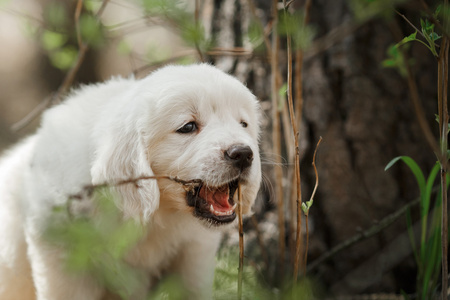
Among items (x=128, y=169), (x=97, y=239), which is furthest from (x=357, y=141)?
(x=97, y=239)

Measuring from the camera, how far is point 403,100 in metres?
3.72

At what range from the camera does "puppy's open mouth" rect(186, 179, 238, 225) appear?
8.47 feet

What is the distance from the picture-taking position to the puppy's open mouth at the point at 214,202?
2.58 meters

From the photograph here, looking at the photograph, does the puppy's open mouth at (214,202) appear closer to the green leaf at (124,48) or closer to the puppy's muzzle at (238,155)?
the puppy's muzzle at (238,155)

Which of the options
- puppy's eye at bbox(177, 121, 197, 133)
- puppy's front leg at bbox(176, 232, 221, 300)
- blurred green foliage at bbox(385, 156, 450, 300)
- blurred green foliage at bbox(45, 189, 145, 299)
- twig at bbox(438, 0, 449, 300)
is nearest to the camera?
blurred green foliage at bbox(45, 189, 145, 299)

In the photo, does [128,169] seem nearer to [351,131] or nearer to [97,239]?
[97,239]

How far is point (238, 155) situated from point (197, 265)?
92 centimetres

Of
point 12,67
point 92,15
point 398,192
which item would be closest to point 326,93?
point 398,192

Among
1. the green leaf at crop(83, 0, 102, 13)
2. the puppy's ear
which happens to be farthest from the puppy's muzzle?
the green leaf at crop(83, 0, 102, 13)

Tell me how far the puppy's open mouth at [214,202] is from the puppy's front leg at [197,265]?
1.19 feet

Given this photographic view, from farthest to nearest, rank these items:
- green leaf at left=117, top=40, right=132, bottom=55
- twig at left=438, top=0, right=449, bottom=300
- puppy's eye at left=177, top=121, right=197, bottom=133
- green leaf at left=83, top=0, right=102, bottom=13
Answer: green leaf at left=117, top=40, right=132, bottom=55
green leaf at left=83, top=0, right=102, bottom=13
puppy's eye at left=177, top=121, right=197, bottom=133
twig at left=438, top=0, right=449, bottom=300

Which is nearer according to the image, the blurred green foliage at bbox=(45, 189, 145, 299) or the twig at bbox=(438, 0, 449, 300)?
the blurred green foliage at bbox=(45, 189, 145, 299)

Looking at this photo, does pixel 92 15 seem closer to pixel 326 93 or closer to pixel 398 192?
pixel 326 93

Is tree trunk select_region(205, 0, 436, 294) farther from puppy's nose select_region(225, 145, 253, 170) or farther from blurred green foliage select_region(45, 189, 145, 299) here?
blurred green foliage select_region(45, 189, 145, 299)
